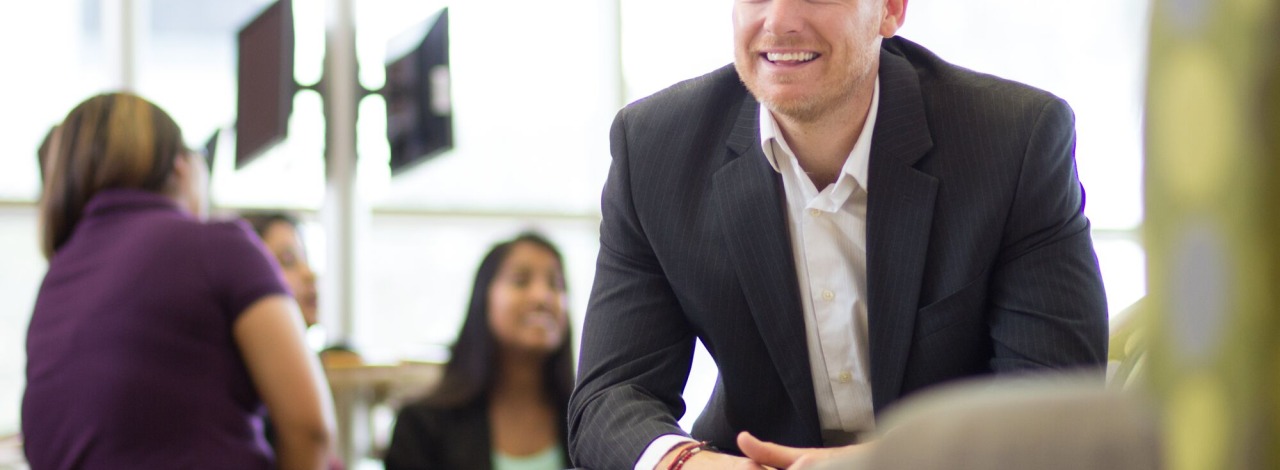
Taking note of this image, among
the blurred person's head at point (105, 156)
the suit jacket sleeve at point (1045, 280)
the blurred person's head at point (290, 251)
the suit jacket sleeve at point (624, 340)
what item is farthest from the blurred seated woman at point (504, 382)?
the suit jacket sleeve at point (1045, 280)

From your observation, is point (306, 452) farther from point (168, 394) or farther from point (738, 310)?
point (738, 310)

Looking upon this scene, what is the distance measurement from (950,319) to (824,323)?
135 mm

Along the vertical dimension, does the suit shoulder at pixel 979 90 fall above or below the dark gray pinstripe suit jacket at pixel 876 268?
above

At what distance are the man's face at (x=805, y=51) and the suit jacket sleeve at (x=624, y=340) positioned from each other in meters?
0.16

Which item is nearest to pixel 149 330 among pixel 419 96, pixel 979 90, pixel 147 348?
pixel 147 348

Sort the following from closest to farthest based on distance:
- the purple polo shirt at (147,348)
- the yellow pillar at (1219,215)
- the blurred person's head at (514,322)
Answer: the yellow pillar at (1219,215) < the purple polo shirt at (147,348) < the blurred person's head at (514,322)

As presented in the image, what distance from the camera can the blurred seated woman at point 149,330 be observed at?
1.83 m

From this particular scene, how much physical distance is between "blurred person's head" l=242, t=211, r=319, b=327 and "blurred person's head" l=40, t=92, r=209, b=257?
1825mm

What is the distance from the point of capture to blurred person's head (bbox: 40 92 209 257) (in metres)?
1.93

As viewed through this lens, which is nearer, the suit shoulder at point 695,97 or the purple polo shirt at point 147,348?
the suit shoulder at point 695,97

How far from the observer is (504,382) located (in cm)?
338

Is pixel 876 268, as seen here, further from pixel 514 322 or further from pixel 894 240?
pixel 514 322

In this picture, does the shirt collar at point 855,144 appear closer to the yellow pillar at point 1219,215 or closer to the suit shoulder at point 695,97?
the suit shoulder at point 695,97

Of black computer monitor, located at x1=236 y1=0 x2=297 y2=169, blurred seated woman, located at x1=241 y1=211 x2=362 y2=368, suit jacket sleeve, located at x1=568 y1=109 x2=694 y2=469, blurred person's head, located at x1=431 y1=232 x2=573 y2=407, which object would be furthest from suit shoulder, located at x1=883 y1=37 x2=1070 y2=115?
black computer monitor, located at x1=236 y1=0 x2=297 y2=169
